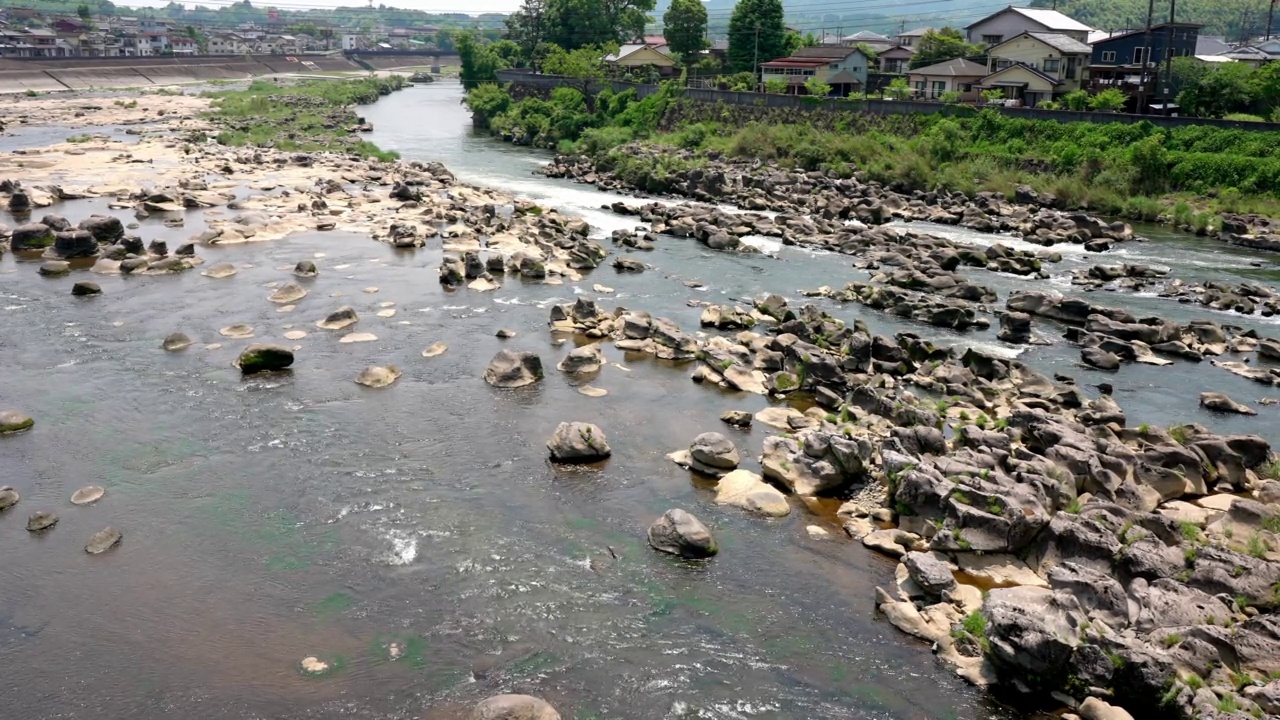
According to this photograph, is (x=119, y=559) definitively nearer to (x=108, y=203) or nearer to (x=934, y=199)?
(x=108, y=203)

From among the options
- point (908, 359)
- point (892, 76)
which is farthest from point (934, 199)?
point (892, 76)

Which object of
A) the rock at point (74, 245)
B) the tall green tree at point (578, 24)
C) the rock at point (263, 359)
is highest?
the tall green tree at point (578, 24)

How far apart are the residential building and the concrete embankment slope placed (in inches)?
3666

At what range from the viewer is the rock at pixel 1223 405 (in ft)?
70.3

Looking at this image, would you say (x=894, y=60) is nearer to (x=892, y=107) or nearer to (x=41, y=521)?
(x=892, y=107)

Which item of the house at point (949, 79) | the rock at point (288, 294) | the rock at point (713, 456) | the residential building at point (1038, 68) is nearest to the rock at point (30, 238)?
A: the rock at point (288, 294)

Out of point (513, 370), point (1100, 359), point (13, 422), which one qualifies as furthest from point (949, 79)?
point (13, 422)

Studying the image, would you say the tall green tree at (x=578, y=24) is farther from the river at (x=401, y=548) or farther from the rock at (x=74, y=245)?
the river at (x=401, y=548)

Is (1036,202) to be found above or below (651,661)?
above

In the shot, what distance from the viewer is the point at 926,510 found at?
15.8 metres

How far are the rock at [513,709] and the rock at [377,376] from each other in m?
11.6

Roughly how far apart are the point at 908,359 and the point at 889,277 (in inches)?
320

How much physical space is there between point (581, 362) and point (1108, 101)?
1595 inches

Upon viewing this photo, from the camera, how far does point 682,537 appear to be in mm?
15070
